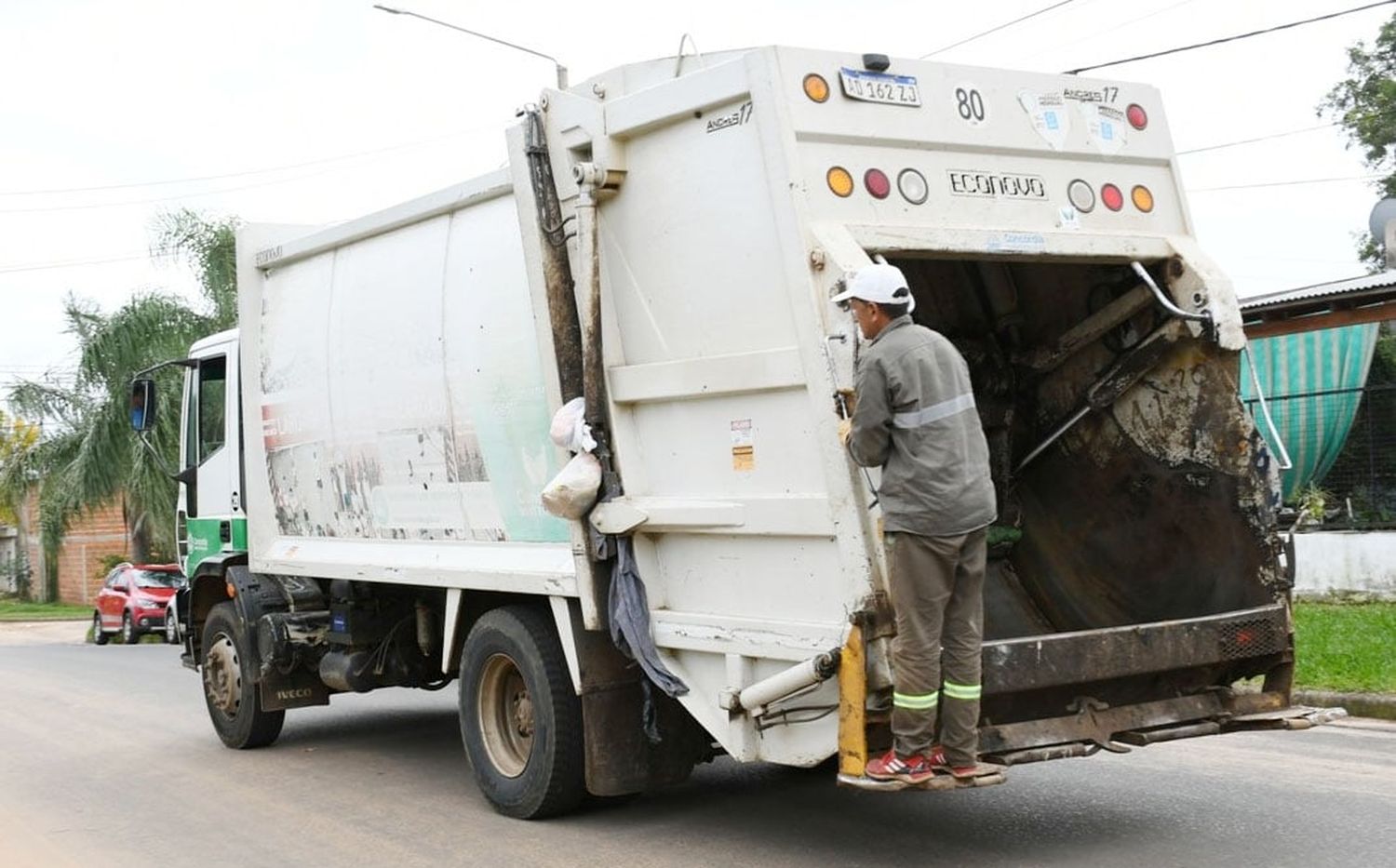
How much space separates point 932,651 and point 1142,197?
2.33 metres

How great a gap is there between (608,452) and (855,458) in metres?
1.43

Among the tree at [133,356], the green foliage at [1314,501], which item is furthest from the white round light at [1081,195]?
the tree at [133,356]

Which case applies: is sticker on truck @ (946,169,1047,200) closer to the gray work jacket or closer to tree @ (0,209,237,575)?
the gray work jacket

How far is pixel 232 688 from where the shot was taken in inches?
383

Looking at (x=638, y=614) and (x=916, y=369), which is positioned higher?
(x=916, y=369)

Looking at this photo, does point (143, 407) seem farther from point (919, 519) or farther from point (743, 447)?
point (919, 519)

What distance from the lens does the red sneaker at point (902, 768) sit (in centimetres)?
529

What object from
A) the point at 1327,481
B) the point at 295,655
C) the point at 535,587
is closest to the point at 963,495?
the point at 535,587

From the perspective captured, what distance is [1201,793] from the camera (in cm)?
707

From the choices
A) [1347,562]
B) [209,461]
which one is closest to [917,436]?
[209,461]

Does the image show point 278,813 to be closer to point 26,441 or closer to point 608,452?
point 608,452

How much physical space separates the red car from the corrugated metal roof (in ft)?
52.5

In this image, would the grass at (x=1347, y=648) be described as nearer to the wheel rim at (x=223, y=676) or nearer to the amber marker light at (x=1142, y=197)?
the amber marker light at (x=1142, y=197)

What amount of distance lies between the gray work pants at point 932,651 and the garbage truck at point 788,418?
0.09 meters
